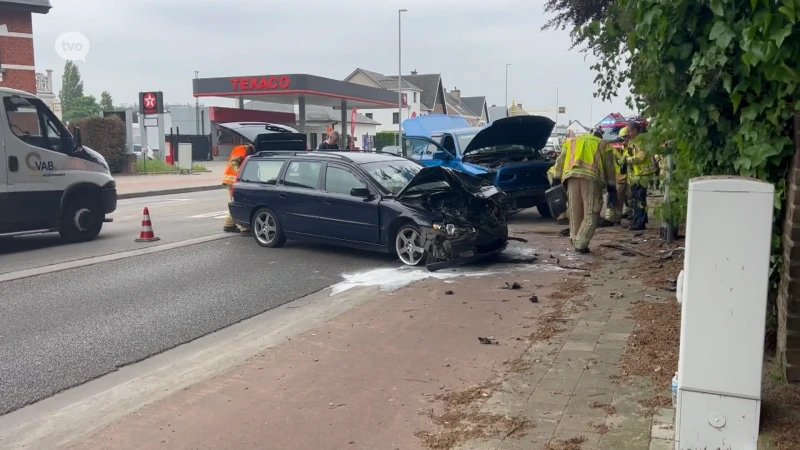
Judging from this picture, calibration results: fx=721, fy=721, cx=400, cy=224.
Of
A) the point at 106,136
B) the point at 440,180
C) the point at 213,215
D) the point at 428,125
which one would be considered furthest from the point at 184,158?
the point at 440,180

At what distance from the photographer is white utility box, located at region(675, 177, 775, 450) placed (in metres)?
3.26

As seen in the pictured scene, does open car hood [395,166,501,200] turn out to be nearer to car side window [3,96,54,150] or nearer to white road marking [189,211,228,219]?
car side window [3,96,54,150]

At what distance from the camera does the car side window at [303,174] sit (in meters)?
11.0

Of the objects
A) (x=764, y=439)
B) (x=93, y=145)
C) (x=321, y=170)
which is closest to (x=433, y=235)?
(x=321, y=170)

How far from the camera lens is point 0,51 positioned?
3155 cm

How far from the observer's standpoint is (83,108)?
331 ft

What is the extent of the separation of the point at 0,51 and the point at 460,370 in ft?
108

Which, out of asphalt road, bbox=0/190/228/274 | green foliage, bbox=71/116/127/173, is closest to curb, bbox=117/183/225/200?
asphalt road, bbox=0/190/228/274

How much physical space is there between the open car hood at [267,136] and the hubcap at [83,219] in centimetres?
277

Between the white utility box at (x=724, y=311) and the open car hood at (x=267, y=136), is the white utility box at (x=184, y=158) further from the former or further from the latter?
the white utility box at (x=724, y=311)

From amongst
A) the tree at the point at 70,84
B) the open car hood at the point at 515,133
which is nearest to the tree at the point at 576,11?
the open car hood at the point at 515,133

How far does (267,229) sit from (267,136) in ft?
8.45

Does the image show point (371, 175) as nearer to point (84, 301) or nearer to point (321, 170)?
point (321, 170)

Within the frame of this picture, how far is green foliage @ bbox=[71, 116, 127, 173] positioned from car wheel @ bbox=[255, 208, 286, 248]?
2151 centimetres
